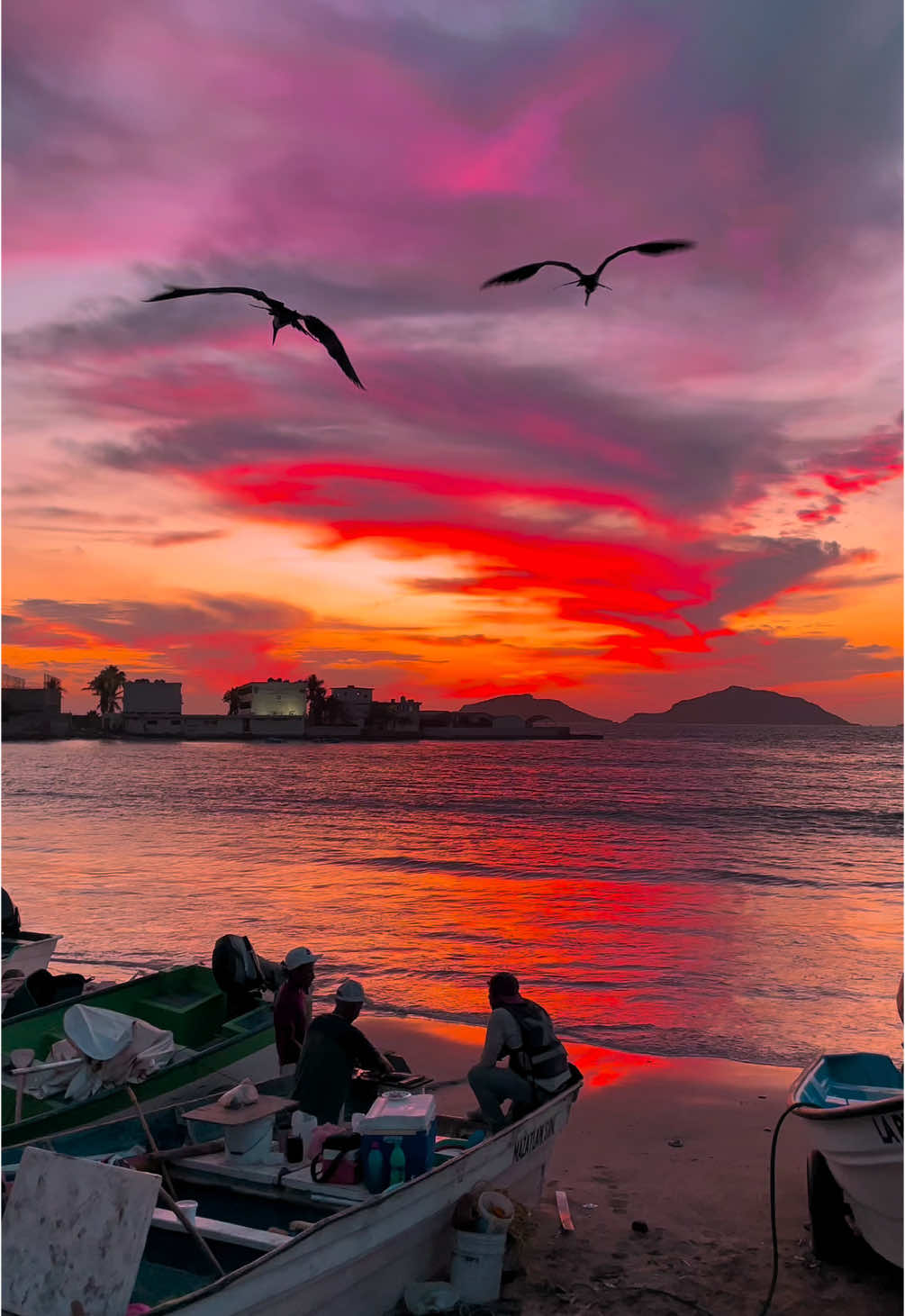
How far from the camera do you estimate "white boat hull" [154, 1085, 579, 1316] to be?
5832 mm

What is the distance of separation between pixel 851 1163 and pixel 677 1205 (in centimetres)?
241

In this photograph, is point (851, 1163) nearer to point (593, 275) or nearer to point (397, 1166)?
point (397, 1166)

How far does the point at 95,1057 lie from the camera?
32.1 feet

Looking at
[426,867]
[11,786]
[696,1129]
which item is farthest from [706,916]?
[11,786]

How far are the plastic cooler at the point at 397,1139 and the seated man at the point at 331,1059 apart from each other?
0.97m

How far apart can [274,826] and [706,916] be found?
35.6m

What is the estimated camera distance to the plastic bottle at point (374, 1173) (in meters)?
7.24

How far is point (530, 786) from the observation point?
99.5 metres

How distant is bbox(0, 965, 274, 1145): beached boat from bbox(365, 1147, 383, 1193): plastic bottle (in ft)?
11.2

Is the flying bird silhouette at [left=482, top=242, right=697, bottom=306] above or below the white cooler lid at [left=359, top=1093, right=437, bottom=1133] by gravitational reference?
above

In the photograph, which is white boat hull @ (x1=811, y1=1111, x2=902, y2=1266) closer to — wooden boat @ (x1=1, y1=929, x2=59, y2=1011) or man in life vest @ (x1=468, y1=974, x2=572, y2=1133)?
man in life vest @ (x1=468, y1=974, x2=572, y2=1133)

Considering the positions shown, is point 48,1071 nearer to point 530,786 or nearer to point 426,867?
point 426,867

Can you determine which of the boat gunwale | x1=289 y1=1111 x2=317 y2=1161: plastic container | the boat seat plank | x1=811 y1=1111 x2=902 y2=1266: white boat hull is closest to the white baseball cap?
x1=289 y1=1111 x2=317 y2=1161: plastic container

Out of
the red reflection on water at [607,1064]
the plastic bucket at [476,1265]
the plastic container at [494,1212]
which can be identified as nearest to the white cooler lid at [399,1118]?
the plastic container at [494,1212]
